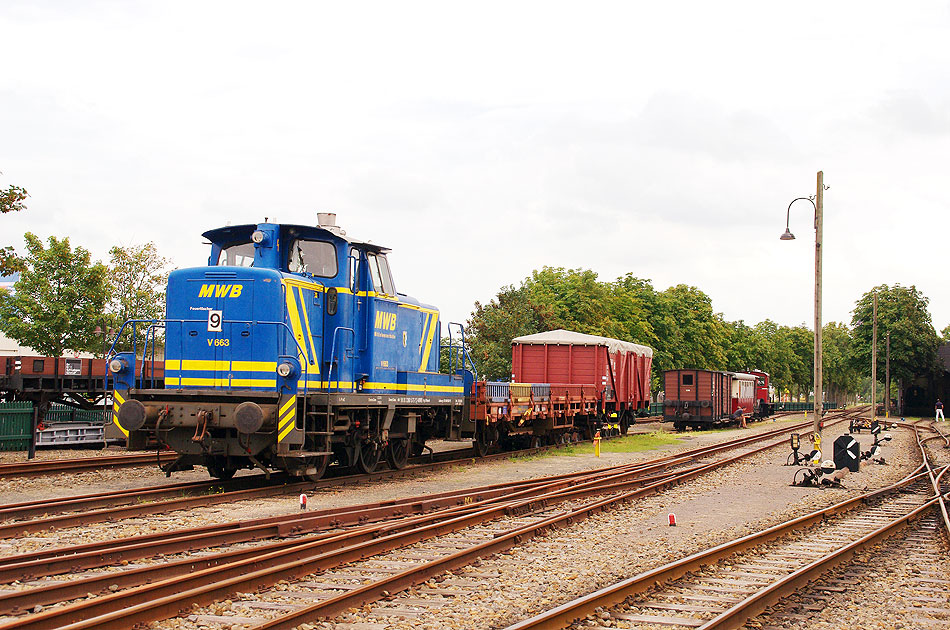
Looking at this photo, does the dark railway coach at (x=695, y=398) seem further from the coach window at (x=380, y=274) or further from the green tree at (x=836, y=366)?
the green tree at (x=836, y=366)

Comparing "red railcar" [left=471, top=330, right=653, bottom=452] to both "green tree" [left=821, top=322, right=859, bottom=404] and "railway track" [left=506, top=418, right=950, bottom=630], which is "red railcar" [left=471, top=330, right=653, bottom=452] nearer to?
"railway track" [left=506, top=418, right=950, bottom=630]

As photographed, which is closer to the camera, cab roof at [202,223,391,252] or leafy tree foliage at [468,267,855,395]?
cab roof at [202,223,391,252]

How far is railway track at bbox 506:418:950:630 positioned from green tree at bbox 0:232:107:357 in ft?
93.4

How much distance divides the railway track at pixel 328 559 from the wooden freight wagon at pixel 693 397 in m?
24.8

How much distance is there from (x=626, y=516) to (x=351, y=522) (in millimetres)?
3957

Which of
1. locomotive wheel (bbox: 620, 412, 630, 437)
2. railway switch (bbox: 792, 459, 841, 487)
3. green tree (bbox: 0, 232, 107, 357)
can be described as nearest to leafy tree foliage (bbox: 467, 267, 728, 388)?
locomotive wheel (bbox: 620, 412, 630, 437)

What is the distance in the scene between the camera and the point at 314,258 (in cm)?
1402

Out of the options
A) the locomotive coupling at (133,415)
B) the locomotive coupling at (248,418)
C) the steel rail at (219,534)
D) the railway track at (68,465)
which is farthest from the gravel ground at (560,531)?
the locomotive coupling at (133,415)

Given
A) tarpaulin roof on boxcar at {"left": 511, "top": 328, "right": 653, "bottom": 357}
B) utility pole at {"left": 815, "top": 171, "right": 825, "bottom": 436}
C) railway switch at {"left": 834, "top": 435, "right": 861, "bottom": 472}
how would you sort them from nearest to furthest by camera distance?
railway switch at {"left": 834, "top": 435, "right": 861, "bottom": 472}, utility pole at {"left": 815, "top": 171, "right": 825, "bottom": 436}, tarpaulin roof on boxcar at {"left": 511, "top": 328, "right": 653, "bottom": 357}

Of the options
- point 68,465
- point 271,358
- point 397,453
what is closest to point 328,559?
point 271,358

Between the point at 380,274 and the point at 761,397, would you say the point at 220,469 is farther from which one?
the point at 761,397

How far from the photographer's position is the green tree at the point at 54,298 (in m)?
32.7

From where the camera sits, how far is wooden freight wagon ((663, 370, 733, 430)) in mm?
37688

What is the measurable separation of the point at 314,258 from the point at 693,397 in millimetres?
27328
